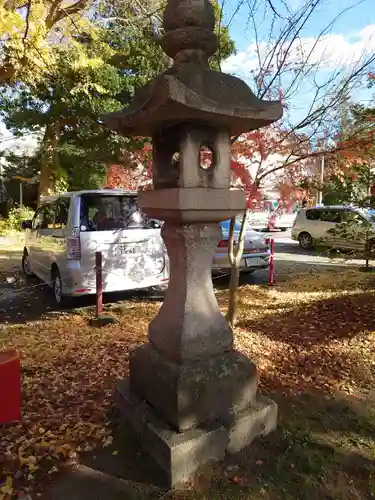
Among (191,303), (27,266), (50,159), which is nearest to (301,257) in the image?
(27,266)

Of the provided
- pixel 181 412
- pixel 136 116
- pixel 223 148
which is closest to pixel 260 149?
pixel 223 148

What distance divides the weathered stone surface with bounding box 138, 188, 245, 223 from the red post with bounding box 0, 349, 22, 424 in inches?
55.5

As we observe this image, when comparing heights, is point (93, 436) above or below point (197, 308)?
below

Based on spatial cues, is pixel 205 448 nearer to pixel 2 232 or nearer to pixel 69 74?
pixel 69 74

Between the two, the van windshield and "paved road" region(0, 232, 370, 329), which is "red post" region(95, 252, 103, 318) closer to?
the van windshield

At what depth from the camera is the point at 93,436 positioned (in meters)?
2.53

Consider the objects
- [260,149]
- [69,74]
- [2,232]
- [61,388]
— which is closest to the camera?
[61,388]

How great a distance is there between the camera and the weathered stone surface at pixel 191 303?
2414mm

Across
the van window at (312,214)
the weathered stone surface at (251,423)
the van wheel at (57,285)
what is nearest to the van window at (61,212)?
the van wheel at (57,285)

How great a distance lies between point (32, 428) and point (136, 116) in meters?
2.20

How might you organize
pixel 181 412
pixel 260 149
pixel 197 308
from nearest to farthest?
pixel 181 412, pixel 197 308, pixel 260 149

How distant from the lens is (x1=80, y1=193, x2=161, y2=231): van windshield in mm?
5727

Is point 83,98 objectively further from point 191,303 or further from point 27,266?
point 191,303

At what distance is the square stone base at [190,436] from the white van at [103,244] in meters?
3.29
